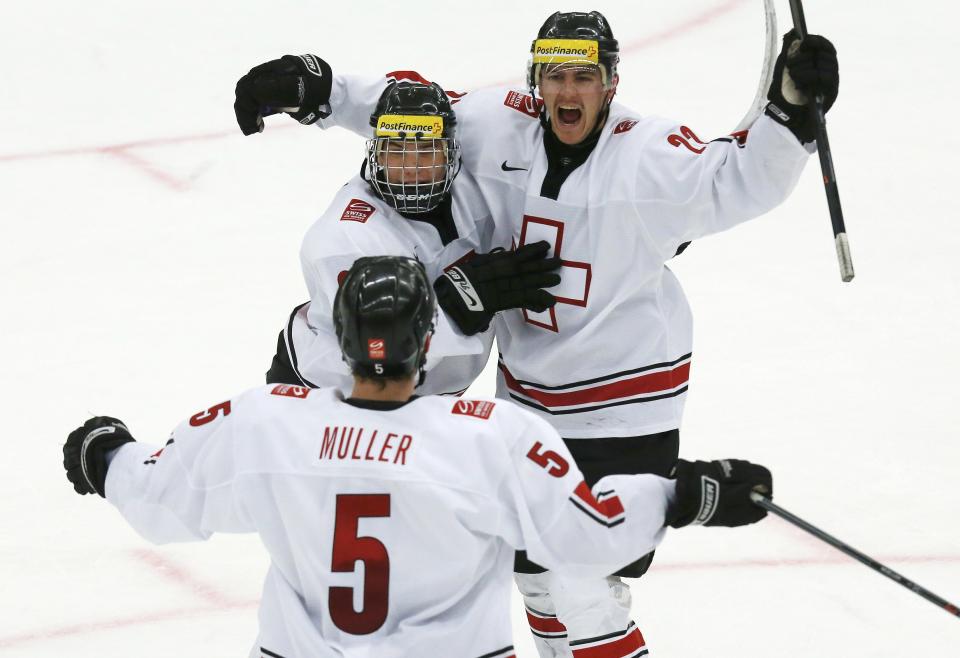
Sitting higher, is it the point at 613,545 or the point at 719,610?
the point at 613,545

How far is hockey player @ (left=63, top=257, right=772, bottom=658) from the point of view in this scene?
87.4 inches

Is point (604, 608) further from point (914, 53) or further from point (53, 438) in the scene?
point (914, 53)

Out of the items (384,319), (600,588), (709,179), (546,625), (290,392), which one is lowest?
(546,625)

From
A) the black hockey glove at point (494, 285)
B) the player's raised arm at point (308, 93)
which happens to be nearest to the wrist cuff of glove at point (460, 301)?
the black hockey glove at point (494, 285)

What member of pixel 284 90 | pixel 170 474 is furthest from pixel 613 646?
pixel 284 90

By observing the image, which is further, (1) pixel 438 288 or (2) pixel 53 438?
(2) pixel 53 438

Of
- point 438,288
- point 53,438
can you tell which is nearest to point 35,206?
point 53,438

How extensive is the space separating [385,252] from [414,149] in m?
0.22

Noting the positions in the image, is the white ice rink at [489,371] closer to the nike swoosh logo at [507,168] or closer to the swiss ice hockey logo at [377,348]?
the nike swoosh logo at [507,168]

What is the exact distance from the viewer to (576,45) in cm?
300

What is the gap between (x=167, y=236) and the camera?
231 inches

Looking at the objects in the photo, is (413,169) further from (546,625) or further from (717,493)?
(546,625)

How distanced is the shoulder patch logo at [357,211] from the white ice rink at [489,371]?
124 cm

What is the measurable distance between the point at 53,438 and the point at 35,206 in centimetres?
183
